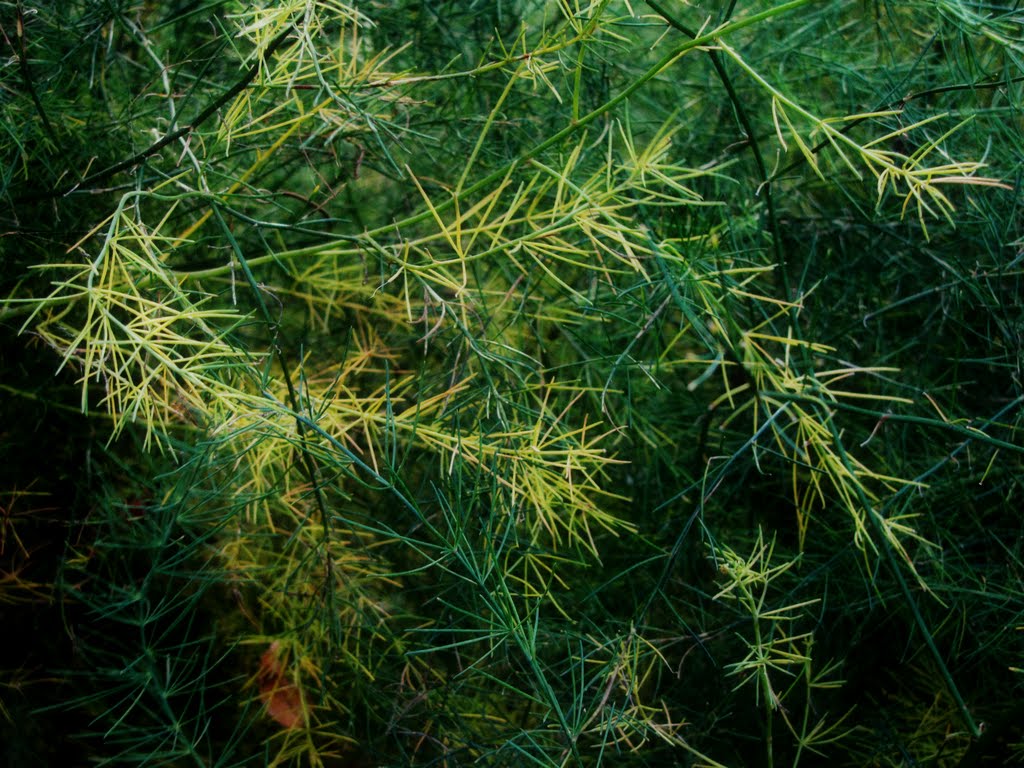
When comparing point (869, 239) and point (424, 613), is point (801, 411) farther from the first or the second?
point (424, 613)

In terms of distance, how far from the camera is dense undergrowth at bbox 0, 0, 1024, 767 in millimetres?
980

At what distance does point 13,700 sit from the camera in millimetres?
1150

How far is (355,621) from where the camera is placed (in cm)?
109

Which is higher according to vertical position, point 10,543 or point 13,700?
point 10,543

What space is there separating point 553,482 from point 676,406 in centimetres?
38

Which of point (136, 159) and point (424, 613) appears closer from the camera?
point (136, 159)

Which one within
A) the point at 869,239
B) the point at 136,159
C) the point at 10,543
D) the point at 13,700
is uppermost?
the point at 136,159

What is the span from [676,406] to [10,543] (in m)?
0.93

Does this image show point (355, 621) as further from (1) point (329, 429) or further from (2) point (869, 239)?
(2) point (869, 239)

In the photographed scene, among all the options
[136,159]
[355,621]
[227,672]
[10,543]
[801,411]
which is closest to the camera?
[136,159]

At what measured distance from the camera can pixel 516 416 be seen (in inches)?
39.1

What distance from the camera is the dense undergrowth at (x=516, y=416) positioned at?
980 millimetres

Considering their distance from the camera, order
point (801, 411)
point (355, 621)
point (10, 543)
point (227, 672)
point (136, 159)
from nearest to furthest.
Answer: point (136, 159)
point (801, 411)
point (355, 621)
point (10, 543)
point (227, 672)

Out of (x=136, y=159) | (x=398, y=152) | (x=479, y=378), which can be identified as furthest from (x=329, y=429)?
(x=398, y=152)
